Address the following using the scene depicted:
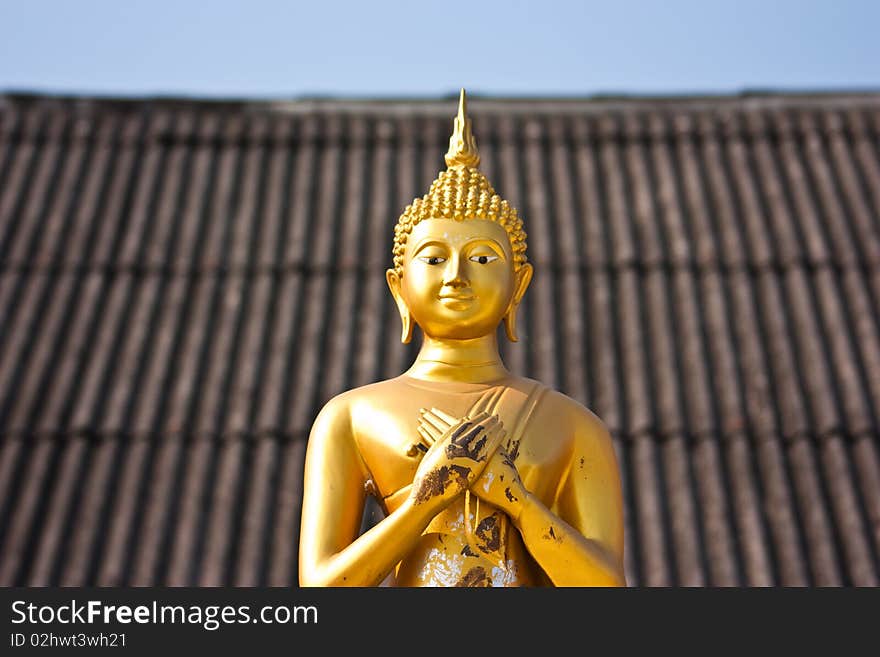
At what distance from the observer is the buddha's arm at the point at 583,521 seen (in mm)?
2457

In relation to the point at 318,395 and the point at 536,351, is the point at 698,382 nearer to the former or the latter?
the point at 536,351

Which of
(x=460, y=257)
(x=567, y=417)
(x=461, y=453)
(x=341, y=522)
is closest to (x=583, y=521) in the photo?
(x=567, y=417)

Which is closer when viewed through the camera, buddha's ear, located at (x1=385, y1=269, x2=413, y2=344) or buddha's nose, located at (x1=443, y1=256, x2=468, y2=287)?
buddha's nose, located at (x1=443, y1=256, x2=468, y2=287)

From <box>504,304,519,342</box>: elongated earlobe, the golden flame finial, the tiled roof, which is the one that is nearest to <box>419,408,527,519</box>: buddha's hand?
<box>504,304,519,342</box>: elongated earlobe

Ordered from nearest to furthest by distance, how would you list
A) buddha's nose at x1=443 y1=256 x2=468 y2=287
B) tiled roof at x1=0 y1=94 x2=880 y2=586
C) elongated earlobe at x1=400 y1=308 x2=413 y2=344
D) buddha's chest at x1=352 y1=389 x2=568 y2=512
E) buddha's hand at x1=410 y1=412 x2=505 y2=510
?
1. buddha's hand at x1=410 y1=412 x2=505 y2=510
2. buddha's chest at x1=352 y1=389 x2=568 y2=512
3. buddha's nose at x1=443 y1=256 x2=468 y2=287
4. elongated earlobe at x1=400 y1=308 x2=413 y2=344
5. tiled roof at x1=0 y1=94 x2=880 y2=586

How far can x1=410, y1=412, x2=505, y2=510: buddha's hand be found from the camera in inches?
95.0

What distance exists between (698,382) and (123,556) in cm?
228

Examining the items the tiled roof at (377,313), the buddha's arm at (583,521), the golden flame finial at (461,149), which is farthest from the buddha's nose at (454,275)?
the tiled roof at (377,313)

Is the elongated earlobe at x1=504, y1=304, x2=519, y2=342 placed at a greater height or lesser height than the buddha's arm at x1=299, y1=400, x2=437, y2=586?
greater

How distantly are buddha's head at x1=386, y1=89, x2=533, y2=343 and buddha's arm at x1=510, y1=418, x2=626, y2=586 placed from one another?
327 millimetres

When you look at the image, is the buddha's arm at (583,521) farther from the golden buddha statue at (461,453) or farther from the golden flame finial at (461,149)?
the golden flame finial at (461,149)

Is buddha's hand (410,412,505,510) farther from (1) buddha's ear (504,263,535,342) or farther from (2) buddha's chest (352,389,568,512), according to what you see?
(1) buddha's ear (504,263,535,342)

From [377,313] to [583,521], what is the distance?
119 inches

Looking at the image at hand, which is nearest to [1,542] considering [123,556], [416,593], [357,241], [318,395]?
[123,556]
